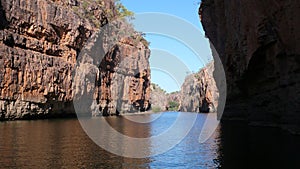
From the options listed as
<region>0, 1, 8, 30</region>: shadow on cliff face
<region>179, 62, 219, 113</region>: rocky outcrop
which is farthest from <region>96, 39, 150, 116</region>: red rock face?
<region>0, 1, 8, 30</region>: shadow on cliff face

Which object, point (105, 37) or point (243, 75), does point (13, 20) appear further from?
point (243, 75)

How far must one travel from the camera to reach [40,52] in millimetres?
56562

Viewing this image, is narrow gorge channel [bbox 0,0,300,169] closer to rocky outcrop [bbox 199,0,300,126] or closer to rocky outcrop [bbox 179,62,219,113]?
rocky outcrop [bbox 199,0,300,126]

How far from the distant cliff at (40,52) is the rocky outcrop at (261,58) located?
2876 centimetres

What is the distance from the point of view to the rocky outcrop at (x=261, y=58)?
29.6 meters

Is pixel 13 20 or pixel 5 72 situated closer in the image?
pixel 5 72

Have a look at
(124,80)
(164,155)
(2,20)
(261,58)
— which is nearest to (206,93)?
(124,80)

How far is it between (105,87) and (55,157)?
209ft

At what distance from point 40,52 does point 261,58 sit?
37.7 m

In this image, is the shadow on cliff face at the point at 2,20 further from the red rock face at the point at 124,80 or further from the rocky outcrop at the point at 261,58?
the rocky outcrop at the point at 261,58

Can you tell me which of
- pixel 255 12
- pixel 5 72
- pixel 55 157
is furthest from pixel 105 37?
pixel 55 157

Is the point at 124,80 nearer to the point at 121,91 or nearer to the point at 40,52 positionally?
the point at 121,91

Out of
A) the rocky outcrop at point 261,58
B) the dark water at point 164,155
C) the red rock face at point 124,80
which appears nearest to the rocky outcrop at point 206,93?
the red rock face at point 124,80

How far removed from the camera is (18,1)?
5159 centimetres
